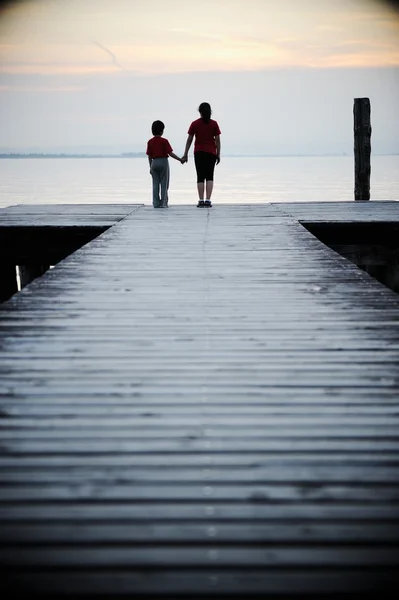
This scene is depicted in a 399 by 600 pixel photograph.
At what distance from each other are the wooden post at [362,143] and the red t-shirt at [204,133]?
3.99 metres

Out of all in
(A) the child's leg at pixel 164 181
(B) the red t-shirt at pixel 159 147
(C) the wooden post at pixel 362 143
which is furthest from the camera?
(C) the wooden post at pixel 362 143

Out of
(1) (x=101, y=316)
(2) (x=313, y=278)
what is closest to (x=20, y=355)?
(1) (x=101, y=316)

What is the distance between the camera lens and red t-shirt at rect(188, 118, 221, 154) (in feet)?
34.3

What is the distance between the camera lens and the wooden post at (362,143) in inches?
508

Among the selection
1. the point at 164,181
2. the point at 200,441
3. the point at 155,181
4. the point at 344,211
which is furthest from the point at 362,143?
the point at 200,441

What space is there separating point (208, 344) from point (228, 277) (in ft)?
6.19

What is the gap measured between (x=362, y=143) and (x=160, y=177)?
16.0ft

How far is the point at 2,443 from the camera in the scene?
2.27 meters

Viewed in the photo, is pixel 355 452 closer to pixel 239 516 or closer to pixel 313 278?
pixel 239 516

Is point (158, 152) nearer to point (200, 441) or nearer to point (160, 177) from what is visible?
point (160, 177)

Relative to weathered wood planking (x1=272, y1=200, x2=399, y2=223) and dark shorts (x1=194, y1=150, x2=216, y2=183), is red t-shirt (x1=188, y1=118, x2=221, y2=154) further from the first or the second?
weathered wood planking (x1=272, y1=200, x2=399, y2=223)

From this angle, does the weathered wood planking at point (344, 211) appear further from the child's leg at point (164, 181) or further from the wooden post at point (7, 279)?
the wooden post at point (7, 279)

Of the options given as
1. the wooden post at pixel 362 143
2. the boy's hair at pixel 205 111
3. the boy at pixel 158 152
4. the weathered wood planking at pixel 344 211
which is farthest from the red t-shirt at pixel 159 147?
the wooden post at pixel 362 143

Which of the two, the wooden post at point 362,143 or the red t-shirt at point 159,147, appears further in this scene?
the wooden post at point 362,143
